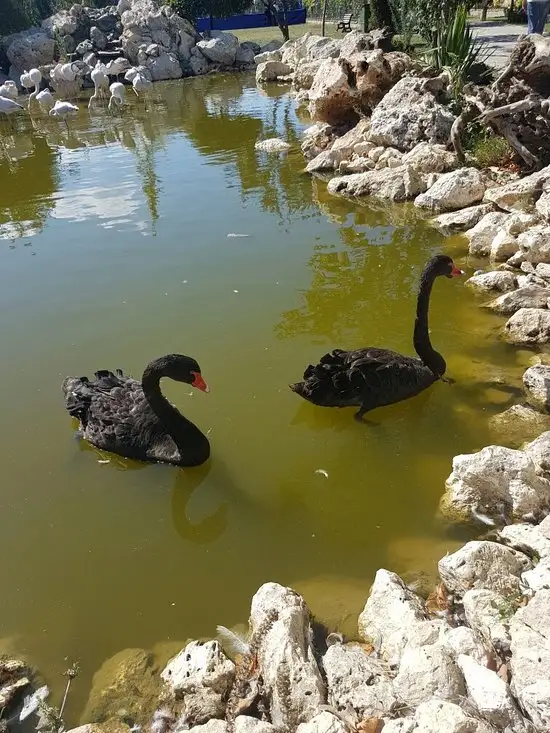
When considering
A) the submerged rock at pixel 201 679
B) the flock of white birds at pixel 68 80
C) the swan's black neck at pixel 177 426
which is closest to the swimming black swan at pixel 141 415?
the swan's black neck at pixel 177 426

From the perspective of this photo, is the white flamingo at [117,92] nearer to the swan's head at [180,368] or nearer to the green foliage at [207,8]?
the green foliage at [207,8]

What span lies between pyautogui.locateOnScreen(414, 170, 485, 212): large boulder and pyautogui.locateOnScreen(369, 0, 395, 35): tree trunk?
1202 cm

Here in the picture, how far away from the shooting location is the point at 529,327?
6.25m

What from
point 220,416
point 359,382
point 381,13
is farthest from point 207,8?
point 359,382

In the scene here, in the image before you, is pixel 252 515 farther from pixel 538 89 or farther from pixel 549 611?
pixel 538 89

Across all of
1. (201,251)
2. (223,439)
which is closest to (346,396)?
(223,439)

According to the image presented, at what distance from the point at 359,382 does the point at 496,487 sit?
156cm

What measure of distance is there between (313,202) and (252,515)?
777 centimetres

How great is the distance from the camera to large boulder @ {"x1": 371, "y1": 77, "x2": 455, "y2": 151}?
1184cm

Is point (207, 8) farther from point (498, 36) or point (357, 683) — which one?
point (357, 683)

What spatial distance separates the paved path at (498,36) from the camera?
17.0 metres

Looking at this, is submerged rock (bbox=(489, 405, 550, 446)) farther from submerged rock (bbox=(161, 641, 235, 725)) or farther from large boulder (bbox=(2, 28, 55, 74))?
large boulder (bbox=(2, 28, 55, 74))

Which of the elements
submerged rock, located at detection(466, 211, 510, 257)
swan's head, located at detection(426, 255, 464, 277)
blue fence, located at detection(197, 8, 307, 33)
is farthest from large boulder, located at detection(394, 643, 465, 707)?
blue fence, located at detection(197, 8, 307, 33)

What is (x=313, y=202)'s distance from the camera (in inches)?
435
